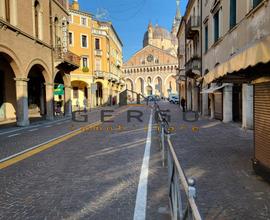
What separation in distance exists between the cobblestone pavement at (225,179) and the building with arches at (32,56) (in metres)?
10.6

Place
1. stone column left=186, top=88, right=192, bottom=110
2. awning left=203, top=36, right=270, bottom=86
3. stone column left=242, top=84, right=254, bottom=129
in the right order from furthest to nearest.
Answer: stone column left=186, top=88, right=192, bottom=110, stone column left=242, top=84, right=254, bottom=129, awning left=203, top=36, right=270, bottom=86

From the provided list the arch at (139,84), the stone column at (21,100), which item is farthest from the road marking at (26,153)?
the arch at (139,84)

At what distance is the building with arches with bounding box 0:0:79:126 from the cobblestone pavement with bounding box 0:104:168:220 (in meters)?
8.77

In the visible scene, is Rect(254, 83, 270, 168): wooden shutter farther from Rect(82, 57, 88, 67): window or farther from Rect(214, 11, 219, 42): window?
Rect(82, 57, 88, 67): window

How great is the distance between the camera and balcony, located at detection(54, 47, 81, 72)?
21906 mm

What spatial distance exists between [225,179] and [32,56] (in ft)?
51.4

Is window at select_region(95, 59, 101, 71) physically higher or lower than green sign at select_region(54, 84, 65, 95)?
higher

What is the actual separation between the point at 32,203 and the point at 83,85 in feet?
137

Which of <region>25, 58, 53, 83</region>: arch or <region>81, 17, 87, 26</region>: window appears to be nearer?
<region>25, 58, 53, 83</region>: arch

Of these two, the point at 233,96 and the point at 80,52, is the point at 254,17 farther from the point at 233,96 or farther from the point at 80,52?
the point at 80,52

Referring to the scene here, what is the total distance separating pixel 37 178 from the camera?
5.95 meters

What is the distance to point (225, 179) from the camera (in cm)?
560

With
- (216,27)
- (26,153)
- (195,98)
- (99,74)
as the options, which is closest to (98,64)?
(99,74)

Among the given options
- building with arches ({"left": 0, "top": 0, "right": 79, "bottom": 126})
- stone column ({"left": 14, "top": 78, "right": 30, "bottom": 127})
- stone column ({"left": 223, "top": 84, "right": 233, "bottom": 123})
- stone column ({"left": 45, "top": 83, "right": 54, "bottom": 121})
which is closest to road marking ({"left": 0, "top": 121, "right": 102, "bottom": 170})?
stone column ({"left": 14, "top": 78, "right": 30, "bottom": 127})
